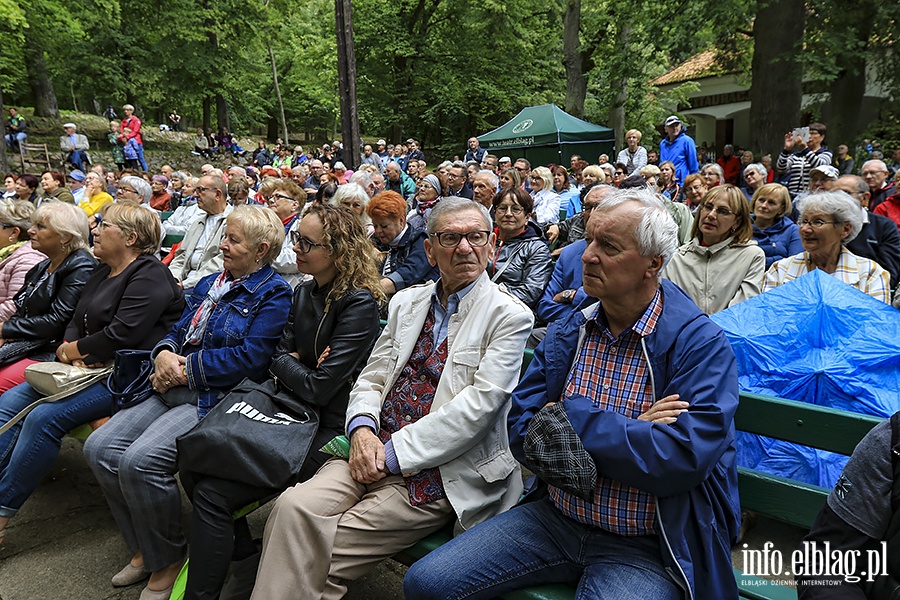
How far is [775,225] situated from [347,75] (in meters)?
6.01

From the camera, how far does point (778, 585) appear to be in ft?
6.55

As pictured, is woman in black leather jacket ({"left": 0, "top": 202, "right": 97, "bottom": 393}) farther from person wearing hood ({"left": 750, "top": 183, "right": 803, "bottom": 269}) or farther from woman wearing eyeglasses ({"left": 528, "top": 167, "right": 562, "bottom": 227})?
woman wearing eyeglasses ({"left": 528, "top": 167, "right": 562, "bottom": 227})

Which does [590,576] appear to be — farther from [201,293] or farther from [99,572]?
[201,293]

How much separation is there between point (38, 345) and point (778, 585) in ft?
13.8

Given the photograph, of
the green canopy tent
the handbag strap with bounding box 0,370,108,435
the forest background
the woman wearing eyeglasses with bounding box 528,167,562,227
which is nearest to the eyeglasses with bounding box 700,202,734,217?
the handbag strap with bounding box 0,370,108,435

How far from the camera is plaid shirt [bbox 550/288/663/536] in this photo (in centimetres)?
188

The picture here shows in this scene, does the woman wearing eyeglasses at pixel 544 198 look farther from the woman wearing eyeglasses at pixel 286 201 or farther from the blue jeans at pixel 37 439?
the blue jeans at pixel 37 439

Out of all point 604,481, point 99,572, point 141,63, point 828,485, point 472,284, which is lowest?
point 99,572

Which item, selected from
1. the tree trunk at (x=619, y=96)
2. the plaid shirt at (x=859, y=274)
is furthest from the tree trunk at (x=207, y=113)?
the plaid shirt at (x=859, y=274)

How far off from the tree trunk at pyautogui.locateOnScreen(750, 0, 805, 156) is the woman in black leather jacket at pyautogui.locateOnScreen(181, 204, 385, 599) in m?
10.6

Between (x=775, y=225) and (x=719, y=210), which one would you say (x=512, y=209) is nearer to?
(x=719, y=210)

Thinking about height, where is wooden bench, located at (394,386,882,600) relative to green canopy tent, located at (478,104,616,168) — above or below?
below

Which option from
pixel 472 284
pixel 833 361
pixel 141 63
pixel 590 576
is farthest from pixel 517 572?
pixel 141 63

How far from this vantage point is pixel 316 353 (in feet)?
9.51
